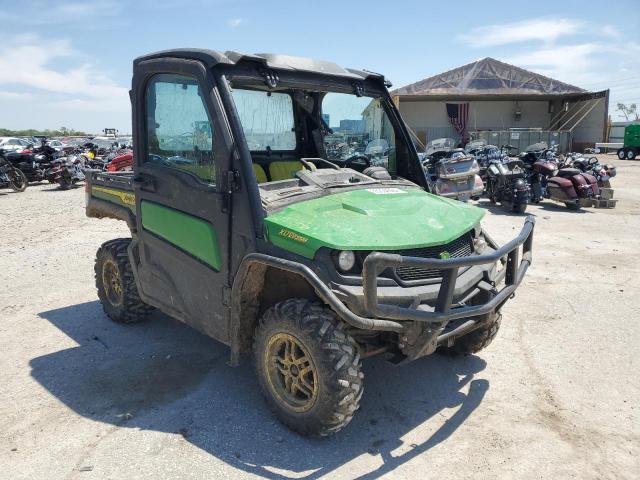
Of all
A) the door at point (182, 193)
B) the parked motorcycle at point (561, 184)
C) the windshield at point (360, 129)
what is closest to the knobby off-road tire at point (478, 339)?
the windshield at point (360, 129)

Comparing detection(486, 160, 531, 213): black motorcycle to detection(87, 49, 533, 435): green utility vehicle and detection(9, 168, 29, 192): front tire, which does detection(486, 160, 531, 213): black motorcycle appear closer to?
detection(87, 49, 533, 435): green utility vehicle

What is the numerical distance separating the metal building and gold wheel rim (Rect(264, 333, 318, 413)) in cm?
2607

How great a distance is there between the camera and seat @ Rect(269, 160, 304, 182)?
4.59 metres

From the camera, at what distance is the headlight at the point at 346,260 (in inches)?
116

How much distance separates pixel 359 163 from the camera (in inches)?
193

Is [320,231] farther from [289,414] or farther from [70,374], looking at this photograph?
[70,374]

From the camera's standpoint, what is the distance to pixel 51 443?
3223 millimetres

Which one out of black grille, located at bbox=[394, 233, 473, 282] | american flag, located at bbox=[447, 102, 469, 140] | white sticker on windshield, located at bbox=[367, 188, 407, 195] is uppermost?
american flag, located at bbox=[447, 102, 469, 140]

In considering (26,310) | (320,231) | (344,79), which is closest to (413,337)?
(320,231)

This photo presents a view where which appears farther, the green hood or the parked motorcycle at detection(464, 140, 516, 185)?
the parked motorcycle at detection(464, 140, 516, 185)

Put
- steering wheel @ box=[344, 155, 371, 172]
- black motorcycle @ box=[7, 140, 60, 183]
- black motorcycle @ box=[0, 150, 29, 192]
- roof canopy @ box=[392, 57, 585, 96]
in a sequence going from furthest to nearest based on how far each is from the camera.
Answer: roof canopy @ box=[392, 57, 585, 96]
black motorcycle @ box=[7, 140, 60, 183]
black motorcycle @ box=[0, 150, 29, 192]
steering wheel @ box=[344, 155, 371, 172]

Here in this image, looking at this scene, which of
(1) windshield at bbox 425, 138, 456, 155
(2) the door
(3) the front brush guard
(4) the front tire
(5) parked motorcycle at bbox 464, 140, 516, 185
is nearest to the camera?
(3) the front brush guard

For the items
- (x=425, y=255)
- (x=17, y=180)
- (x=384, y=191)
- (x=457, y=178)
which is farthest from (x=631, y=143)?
(x=425, y=255)

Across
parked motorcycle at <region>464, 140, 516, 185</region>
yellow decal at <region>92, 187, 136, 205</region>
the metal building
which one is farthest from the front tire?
the metal building
